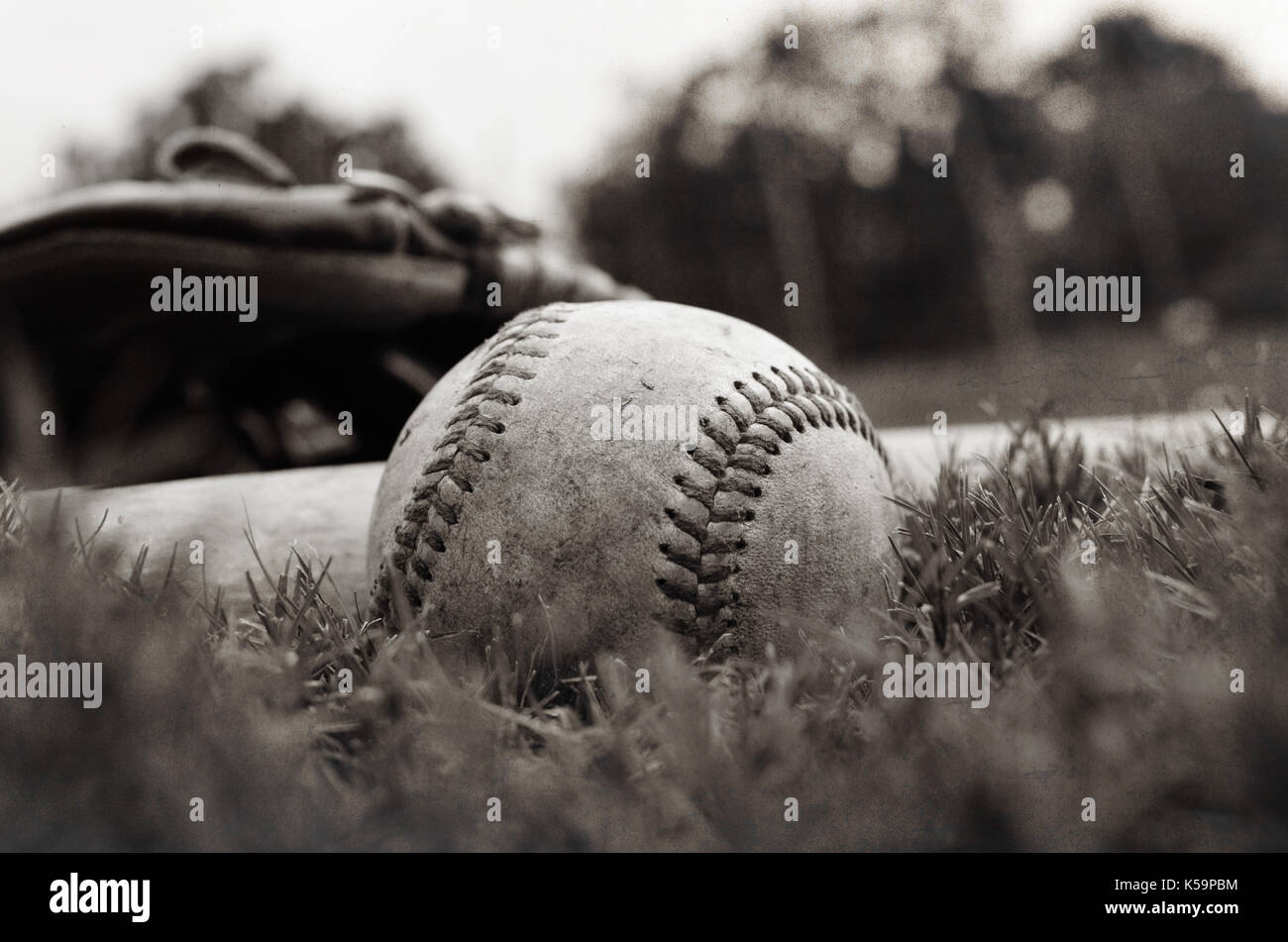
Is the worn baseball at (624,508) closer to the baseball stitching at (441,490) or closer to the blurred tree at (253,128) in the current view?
the baseball stitching at (441,490)

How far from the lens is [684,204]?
101 feet

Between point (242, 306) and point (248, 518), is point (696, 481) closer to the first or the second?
point (248, 518)

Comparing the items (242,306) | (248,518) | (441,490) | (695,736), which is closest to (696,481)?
(441,490)

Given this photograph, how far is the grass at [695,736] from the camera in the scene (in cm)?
128

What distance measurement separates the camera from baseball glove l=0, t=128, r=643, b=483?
3293mm

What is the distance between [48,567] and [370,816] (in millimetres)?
710

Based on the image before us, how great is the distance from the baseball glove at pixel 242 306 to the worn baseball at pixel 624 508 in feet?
4.75

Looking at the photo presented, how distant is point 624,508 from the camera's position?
1.85 metres

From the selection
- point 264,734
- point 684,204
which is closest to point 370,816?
point 264,734

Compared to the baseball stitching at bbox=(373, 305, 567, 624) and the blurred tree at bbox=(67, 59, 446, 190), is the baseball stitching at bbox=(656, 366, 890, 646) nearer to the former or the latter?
the baseball stitching at bbox=(373, 305, 567, 624)

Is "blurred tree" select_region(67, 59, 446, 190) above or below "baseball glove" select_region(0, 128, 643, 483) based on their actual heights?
above

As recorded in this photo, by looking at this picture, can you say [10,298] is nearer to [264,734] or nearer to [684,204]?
[264,734]

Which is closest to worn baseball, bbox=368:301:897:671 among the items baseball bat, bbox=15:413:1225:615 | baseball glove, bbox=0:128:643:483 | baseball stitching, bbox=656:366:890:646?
baseball stitching, bbox=656:366:890:646

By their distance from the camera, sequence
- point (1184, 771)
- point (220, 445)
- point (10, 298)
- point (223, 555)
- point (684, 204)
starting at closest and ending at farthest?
point (1184, 771), point (223, 555), point (10, 298), point (220, 445), point (684, 204)
